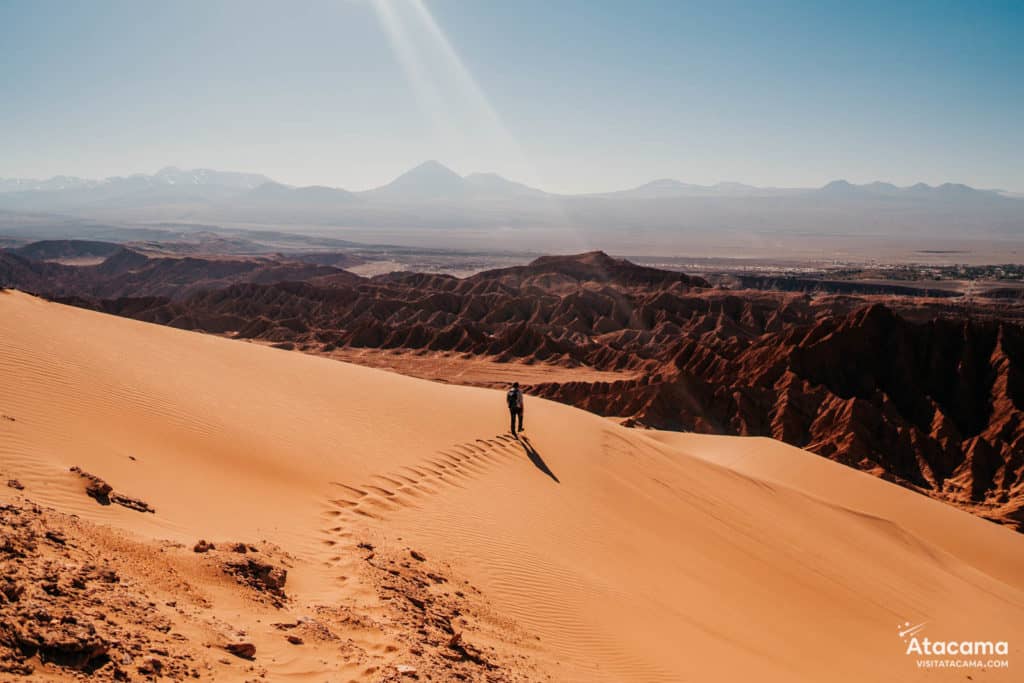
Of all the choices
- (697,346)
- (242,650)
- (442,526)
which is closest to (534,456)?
(442,526)

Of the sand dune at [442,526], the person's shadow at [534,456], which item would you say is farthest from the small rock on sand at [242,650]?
the person's shadow at [534,456]

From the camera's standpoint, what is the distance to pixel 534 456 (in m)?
12.6

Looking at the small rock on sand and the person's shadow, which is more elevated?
the small rock on sand

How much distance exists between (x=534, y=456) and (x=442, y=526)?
15.7 feet

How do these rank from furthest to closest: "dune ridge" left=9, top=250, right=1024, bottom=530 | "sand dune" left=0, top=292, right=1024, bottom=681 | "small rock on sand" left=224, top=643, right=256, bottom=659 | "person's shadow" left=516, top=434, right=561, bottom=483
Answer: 1. "dune ridge" left=9, top=250, right=1024, bottom=530
2. "person's shadow" left=516, top=434, right=561, bottom=483
3. "sand dune" left=0, top=292, right=1024, bottom=681
4. "small rock on sand" left=224, top=643, right=256, bottom=659

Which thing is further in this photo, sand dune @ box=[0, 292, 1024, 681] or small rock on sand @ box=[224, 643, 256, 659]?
sand dune @ box=[0, 292, 1024, 681]

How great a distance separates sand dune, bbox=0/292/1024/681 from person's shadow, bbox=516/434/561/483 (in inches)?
3.4

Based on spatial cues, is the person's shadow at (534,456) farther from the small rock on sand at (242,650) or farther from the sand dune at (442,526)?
the small rock on sand at (242,650)

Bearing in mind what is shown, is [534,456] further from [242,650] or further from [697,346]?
[697,346]

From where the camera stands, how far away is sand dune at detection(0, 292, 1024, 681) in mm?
5379

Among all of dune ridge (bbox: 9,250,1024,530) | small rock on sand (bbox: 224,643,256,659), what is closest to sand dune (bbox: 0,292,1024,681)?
small rock on sand (bbox: 224,643,256,659)

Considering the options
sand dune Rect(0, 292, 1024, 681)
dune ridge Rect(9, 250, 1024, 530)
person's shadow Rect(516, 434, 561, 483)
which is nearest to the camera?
sand dune Rect(0, 292, 1024, 681)

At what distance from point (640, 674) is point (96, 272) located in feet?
410

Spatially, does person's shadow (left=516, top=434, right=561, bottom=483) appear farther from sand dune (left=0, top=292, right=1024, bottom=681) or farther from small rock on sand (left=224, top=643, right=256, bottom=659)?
small rock on sand (left=224, top=643, right=256, bottom=659)
